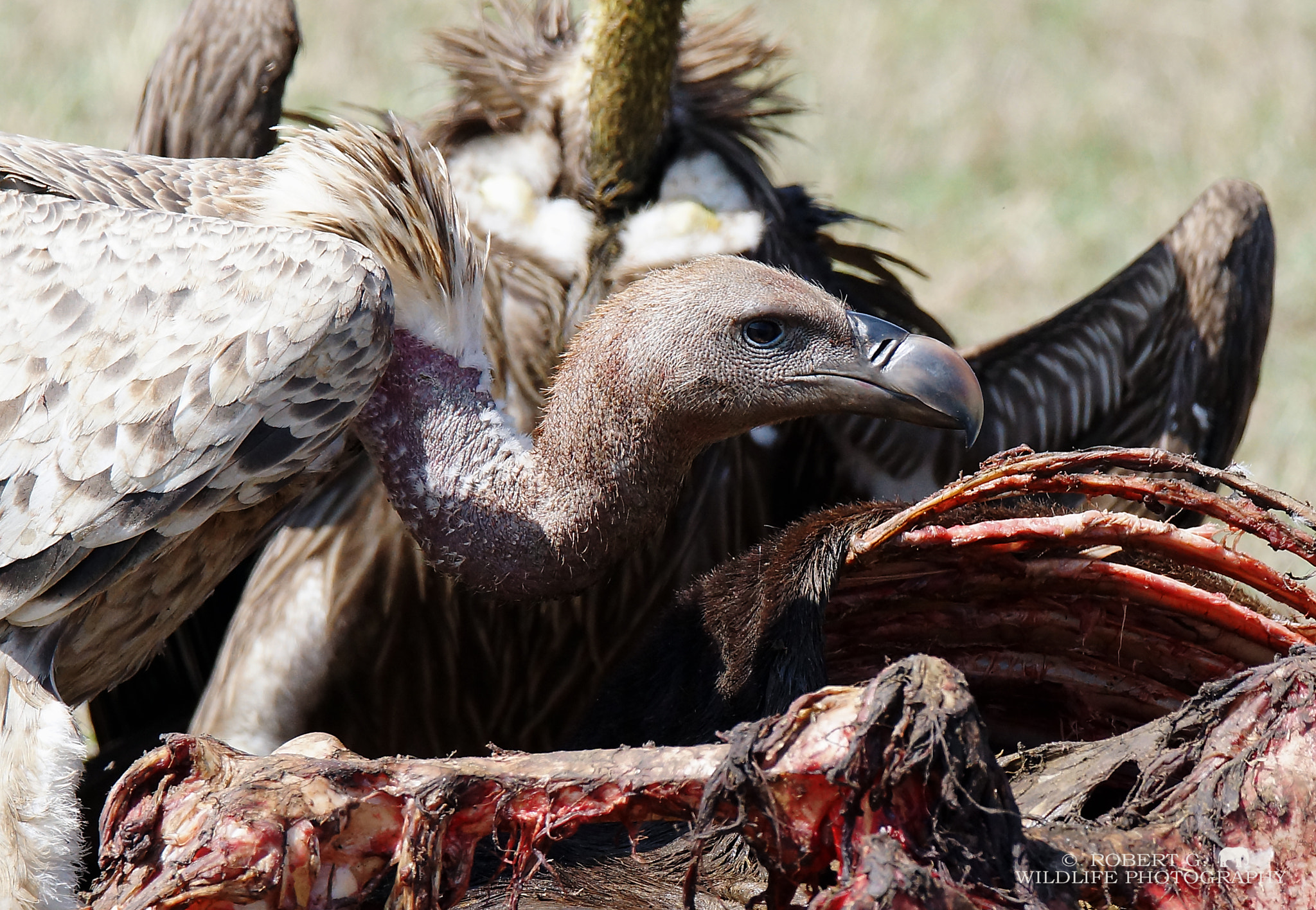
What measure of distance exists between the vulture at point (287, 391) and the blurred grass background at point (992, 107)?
3.80m

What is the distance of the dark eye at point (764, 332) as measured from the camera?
2.73 meters

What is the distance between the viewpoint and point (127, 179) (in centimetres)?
302

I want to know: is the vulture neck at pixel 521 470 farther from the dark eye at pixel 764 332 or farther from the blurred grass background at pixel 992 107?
the blurred grass background at pixel 992 107

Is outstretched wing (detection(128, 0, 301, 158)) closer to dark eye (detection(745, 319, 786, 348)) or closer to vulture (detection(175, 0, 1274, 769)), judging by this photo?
vulture (detection(175, 0, 1274, 769))

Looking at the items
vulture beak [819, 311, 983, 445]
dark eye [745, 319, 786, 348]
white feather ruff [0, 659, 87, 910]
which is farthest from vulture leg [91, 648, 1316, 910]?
dark eye [745, 319, 786, 348]

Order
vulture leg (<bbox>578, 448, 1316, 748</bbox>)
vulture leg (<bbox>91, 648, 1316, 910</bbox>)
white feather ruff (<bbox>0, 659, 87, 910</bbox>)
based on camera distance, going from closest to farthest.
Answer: vulture leg (<bbox>91, 648, 1316, 910</bbox>) → vulture leg (<bbox>578, 448, 1316, 748</bbox>) → white feather ruff (<bbox>0, 659, 87, 910</bbox>)

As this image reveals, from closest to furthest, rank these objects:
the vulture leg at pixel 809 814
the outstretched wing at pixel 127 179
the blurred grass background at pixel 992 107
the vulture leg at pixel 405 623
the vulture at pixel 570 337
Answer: the vulture leg at pixel 809 814, the outstretched wing at pixel 127 179, the vulture at pixel 570 337, the vulture leg at pixel 405 623, the blurred grass background at pixel 992 107

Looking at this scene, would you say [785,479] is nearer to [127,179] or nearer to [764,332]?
[764,332]

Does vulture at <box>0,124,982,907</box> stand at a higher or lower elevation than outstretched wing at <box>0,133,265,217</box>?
lower

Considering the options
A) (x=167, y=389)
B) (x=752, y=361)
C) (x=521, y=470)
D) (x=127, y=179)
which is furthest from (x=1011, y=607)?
(x=127, y=179)

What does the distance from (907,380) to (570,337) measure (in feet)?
3.21

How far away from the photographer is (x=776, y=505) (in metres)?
3.92

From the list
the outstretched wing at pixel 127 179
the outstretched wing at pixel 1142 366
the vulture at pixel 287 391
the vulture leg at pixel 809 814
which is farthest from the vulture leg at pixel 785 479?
the vulture leg at pixel 809 814

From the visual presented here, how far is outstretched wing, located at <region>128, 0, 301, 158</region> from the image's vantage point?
3807 mm
